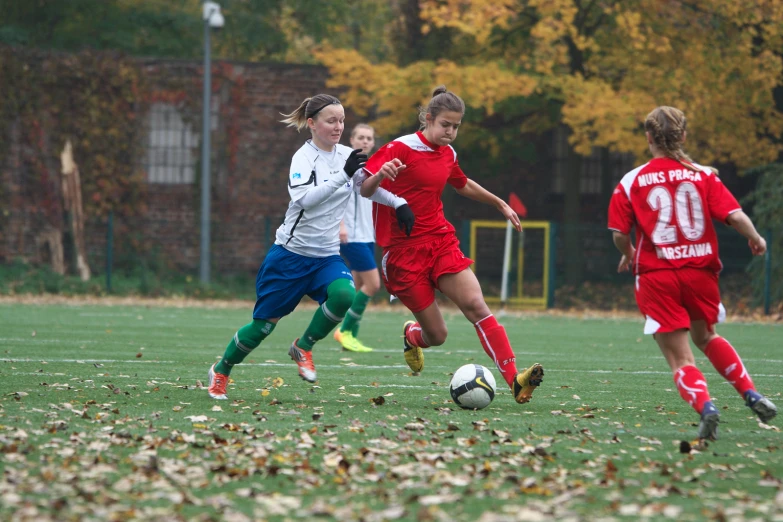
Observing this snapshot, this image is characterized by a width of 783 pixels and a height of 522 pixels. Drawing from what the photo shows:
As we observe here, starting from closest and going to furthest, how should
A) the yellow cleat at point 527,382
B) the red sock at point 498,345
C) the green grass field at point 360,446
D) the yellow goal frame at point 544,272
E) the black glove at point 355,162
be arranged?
the green grass field at point 360,446 < the yellow cleat at point 527,382 < the black glove at point 355,162 < the red sock at point 498,345 < the yellow goal frame at point 544,272

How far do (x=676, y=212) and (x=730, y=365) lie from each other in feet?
2.94

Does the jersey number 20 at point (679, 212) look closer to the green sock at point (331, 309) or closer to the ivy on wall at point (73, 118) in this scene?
the green sock at point (331, 309)

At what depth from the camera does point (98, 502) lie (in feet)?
14.5

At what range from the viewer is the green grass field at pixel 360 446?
4445mm

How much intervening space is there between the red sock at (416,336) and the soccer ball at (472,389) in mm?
882

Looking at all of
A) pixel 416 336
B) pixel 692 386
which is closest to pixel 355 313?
pixel 416 336

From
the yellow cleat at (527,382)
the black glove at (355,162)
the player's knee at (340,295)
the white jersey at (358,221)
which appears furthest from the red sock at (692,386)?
the white jersey at (358,221)

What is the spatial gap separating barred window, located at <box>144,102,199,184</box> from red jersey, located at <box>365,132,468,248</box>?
18.3m

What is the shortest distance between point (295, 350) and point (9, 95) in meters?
17.9

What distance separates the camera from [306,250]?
764 cm

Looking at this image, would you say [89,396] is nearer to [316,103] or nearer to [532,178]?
[316,103]

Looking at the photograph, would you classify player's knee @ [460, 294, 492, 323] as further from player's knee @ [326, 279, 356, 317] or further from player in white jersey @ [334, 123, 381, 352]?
player in white jersey @ [334, 123, 381, 352]

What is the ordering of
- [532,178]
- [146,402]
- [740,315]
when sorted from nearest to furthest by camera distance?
[146,402]
[740,315]
[532,178]

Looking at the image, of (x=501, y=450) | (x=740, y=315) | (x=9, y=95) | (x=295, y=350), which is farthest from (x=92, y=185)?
(x=501, y=450)
